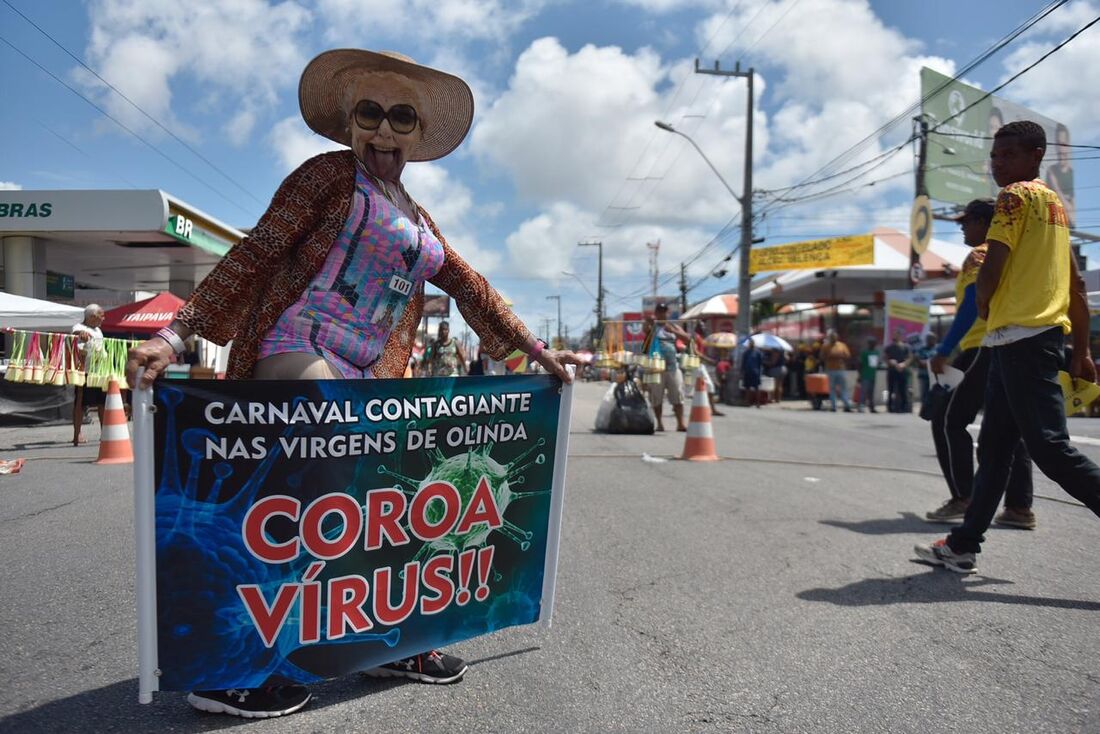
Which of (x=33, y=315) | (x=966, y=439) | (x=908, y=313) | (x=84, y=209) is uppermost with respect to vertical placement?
(x=84, y=209)

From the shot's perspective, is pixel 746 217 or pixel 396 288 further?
pixel 746 217

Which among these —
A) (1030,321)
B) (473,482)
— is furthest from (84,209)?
(1030,321)

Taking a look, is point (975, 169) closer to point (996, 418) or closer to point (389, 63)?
point (996, 418)

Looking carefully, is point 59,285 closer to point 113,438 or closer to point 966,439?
point 113,438

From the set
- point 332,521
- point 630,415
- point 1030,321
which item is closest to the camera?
point 332,521

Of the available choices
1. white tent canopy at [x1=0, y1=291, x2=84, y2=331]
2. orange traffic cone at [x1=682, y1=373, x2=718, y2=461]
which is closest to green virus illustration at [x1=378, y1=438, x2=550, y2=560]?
orange traffic cone at [x1=682, y1=373, x2=718, y2=461]

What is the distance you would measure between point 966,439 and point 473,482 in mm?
3398

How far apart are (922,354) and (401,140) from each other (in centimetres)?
1664

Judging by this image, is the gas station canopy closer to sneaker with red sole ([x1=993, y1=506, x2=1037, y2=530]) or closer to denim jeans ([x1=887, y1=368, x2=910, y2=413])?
sneaker with red sole ([x1=993, y1=506, x2=1037, y2=530])

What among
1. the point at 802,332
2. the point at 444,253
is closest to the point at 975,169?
the point at 802,332

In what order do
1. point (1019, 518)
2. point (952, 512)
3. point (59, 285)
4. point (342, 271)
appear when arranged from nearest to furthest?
point (342, 271), point (1019, 518), point (952, 512), point (59, 285)

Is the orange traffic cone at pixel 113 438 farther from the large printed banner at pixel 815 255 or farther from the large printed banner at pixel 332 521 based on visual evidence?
the large printed banner at pixel 815 255

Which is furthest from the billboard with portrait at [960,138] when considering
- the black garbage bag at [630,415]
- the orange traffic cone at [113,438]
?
the orange traffic cone at [113,438]

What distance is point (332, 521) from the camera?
2.10 metres
